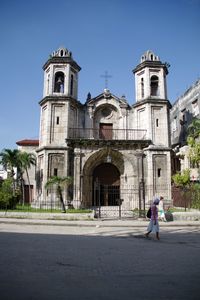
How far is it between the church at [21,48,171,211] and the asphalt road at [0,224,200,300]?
42.7 ft

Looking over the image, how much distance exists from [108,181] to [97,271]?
1820cm

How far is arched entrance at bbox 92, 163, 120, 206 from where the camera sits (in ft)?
74.9

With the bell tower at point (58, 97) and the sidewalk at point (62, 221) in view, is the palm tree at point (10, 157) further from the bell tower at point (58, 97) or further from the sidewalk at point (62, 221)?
the sidewalk at point (62, 221)

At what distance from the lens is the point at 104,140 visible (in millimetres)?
21922

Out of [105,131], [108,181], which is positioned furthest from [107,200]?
[105,131]

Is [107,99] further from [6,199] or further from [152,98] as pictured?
[6,199]

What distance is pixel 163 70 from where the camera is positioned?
24.5 meters

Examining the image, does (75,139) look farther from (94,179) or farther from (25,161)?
(25,161)

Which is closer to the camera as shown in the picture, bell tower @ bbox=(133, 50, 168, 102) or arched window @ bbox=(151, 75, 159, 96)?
bell tower @ bbox=(133, 50, 168, 102)

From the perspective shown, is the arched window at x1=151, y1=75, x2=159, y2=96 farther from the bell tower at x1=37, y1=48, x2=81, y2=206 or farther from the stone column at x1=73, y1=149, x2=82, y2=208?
the stone column at x1=73, y1=149, x2=82, y2=208

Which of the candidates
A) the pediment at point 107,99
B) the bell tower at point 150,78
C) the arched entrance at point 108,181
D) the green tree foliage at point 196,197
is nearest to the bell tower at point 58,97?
the pediment at point 107,99

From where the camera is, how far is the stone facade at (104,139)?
21422 millimetres

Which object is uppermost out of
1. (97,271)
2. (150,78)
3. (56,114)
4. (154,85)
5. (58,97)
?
(150,78)

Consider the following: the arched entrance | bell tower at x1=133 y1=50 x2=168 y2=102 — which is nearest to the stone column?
the arched entrance
